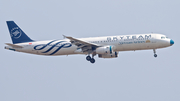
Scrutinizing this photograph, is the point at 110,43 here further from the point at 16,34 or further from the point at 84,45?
the point at 16,34

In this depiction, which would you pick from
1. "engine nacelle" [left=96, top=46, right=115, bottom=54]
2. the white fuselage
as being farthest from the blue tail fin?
"engine nacelle" [left=96, top=46, right=115, bottom=54]

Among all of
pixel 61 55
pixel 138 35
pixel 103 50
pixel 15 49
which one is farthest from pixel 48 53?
pixel 138 35

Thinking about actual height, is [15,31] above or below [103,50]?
above

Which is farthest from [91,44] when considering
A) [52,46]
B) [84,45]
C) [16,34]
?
[16,34]

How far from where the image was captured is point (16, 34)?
2367 inches

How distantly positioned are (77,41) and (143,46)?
37.0ft

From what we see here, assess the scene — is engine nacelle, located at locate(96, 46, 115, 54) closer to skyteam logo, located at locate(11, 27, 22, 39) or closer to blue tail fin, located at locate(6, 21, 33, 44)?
blue tail fin, located at locate(6, 21, 33, 44)

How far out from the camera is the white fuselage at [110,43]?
179 feet

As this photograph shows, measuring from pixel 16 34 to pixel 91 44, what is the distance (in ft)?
49.9

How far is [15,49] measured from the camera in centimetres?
5841

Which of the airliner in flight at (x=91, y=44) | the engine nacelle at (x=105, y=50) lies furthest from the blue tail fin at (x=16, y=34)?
the engine nacelle at (x=105, y=50)

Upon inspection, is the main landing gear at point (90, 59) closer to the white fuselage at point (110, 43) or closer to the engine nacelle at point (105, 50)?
the white fuselage at point (110, 43)

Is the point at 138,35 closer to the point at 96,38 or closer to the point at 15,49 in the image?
the point at 96,38

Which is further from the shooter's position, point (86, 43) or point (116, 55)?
point (116, 55)
